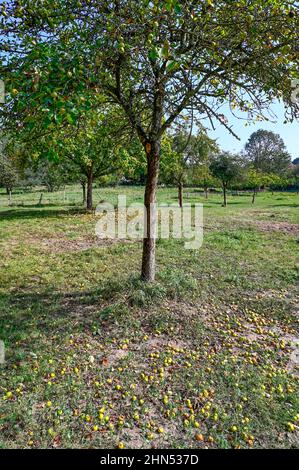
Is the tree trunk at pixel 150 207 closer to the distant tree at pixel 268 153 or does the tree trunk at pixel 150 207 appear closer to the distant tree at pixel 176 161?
the distant tree at pixel 176 161

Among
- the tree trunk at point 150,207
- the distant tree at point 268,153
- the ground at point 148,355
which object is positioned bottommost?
the ground at point 148,355

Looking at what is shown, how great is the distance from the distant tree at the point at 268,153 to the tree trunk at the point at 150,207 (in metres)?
70.9

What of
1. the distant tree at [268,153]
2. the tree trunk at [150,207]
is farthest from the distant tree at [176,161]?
the distant tree at [268,153]

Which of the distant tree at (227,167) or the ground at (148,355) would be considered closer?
the ground at (148,355)

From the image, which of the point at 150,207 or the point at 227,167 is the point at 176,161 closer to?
the point at 227,167

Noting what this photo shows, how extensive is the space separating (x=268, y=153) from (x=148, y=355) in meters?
84.8

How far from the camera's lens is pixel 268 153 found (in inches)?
3073

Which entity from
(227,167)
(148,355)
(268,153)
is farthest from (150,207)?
(268,153)

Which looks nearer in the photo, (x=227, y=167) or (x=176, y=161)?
(x=176, y=161)

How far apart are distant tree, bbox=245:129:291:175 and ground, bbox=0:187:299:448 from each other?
231ft

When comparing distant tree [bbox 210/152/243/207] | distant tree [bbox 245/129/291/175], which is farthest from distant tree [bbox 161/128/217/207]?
distant tree [bbox 245/129/291/175]

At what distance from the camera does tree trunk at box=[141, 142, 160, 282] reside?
5.41 m

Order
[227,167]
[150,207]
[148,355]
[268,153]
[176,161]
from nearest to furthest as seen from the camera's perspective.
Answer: [148,355] → [150,207] → [176,161] → [227,167] → [268,153]

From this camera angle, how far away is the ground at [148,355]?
2904mm
